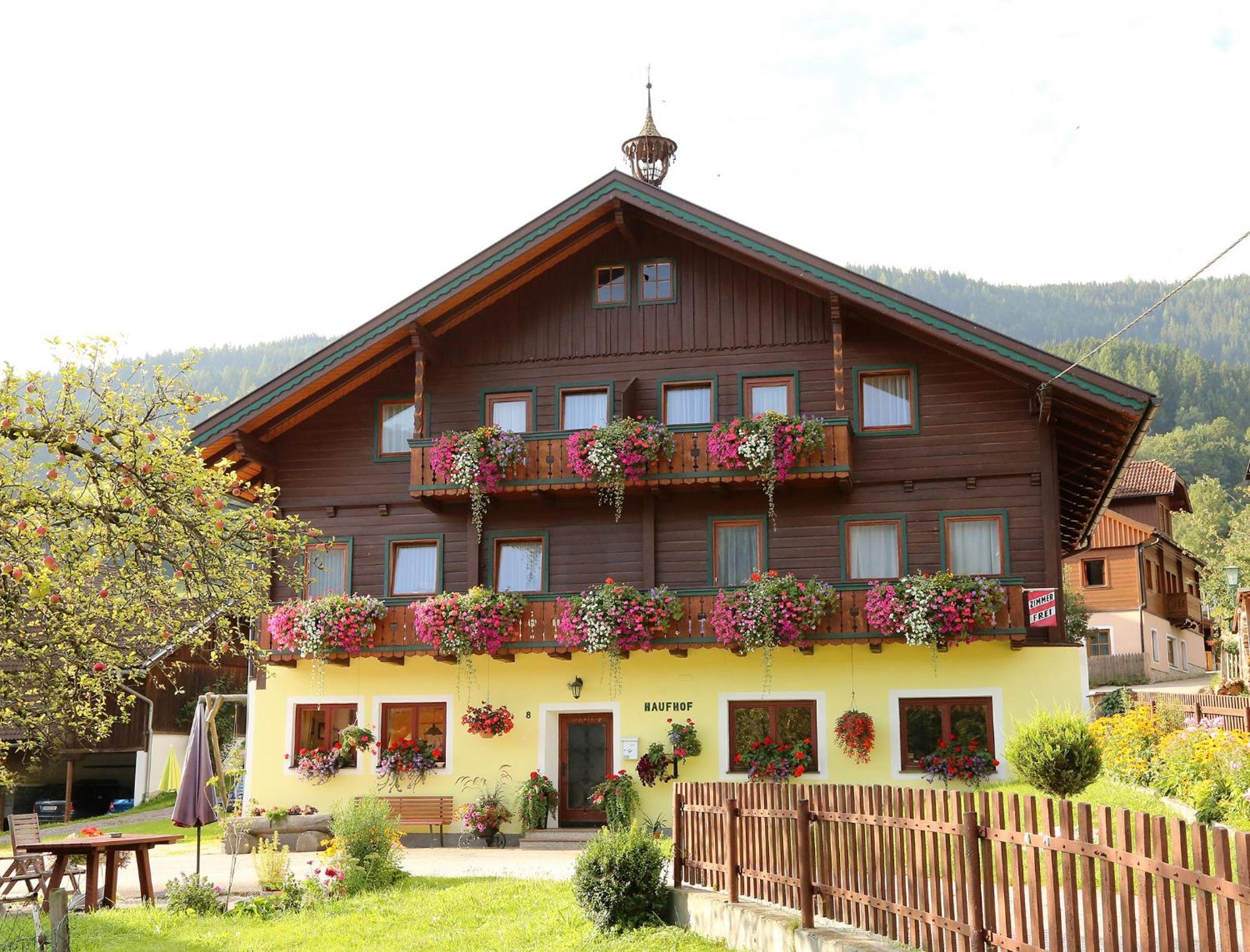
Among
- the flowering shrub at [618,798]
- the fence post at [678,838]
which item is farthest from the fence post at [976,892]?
the flowering shrub at [618,798]

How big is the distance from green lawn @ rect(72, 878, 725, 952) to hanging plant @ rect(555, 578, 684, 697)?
6.09 meters

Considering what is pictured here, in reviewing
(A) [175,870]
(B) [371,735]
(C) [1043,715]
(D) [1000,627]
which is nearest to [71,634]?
(A) [175,870]

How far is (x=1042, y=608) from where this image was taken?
2083 centimetres

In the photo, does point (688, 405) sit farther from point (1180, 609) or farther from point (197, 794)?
point (1180, 609)

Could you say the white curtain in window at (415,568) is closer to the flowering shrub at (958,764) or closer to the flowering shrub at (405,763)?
the flowering shrub at (405,763)

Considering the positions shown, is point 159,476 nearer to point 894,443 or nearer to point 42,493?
point 42,493

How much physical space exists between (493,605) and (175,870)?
633cm

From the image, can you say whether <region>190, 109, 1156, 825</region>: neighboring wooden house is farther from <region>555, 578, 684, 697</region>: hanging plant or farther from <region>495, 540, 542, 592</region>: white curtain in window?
<region>555, 578, 684, 697</region>: hanging plant

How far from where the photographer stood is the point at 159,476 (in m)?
10.8

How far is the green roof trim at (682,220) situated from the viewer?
21.4 metres

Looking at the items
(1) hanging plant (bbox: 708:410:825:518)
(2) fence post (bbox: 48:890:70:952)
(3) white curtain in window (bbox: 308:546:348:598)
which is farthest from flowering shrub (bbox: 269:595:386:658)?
(2) fence post (bbox: 48:890:70:952)

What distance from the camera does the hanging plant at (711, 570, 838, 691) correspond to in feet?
67.7

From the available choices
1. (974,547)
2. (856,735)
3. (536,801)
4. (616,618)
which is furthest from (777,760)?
(974,547)

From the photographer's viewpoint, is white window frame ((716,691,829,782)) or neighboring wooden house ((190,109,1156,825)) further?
white window frame ((716,691,829,782))
